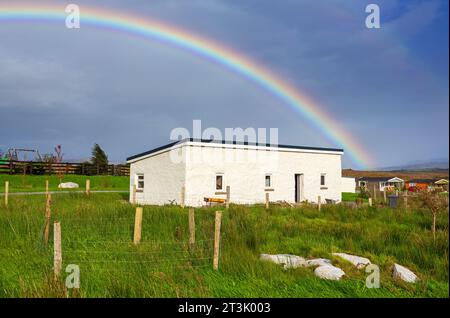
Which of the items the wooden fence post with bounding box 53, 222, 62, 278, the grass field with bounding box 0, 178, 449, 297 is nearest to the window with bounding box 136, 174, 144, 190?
the grass field with bounding box 0, 178, 449, 297

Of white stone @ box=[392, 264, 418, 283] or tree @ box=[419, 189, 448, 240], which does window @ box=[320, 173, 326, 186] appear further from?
white stone @ box=[392, 264, 418, 283]

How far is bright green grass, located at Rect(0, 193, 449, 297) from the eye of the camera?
6121 millimetres

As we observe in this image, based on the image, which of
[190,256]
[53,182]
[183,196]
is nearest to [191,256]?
[190,256]

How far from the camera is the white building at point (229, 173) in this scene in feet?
77.4

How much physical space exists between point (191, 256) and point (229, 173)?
674 inches

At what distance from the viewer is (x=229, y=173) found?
82.2 feet

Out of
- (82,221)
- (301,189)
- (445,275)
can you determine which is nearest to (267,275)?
(445,275)

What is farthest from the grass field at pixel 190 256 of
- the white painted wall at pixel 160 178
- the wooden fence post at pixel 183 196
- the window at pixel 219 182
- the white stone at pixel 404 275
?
the window at pixel 219 182

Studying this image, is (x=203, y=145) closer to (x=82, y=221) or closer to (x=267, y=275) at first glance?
(x=82, y=221)

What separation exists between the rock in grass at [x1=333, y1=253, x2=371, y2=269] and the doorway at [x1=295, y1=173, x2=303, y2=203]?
2007 centimetres

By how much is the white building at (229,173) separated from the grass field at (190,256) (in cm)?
1008

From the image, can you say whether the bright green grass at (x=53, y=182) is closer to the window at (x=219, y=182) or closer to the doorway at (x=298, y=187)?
the window at (x=219, y=182)
